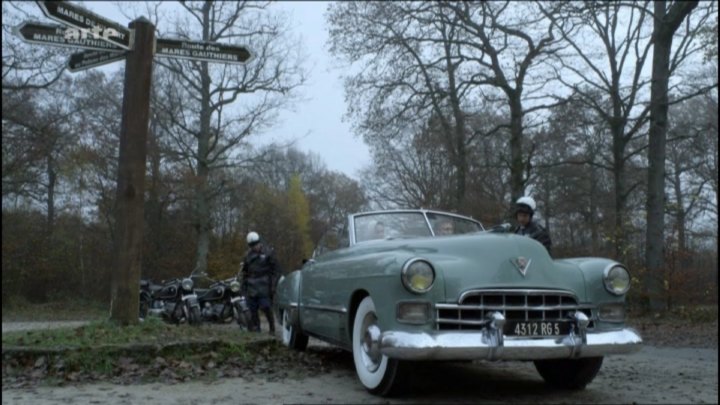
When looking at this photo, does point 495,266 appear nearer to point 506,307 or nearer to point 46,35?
point 506,307

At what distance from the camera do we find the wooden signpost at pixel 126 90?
298 inches

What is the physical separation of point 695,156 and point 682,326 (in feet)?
60.4

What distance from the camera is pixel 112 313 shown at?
25.5 ft

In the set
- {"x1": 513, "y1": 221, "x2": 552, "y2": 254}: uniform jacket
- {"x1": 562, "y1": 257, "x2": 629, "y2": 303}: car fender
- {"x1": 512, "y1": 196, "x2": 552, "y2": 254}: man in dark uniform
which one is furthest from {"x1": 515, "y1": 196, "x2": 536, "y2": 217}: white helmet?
{"x1": 562, "y1": 257, "x2": 629, "y2": 303}: car fender

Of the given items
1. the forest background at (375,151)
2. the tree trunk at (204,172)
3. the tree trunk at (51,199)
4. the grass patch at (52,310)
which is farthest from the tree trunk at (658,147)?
the tree trunk at (51,199)

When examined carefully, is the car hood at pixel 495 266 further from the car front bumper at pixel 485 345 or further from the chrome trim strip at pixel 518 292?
the car front bumper at pixel 485 345

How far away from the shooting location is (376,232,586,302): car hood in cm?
510

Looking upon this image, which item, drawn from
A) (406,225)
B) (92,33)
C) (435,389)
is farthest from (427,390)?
(92,33)

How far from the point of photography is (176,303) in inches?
527

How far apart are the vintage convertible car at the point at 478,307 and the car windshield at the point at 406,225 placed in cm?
86

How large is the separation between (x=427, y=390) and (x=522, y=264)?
4.40 ft

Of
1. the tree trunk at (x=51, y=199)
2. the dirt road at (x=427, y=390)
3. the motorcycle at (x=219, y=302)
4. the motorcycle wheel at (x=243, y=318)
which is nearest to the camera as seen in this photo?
the dirt road at (x=427, y=390)

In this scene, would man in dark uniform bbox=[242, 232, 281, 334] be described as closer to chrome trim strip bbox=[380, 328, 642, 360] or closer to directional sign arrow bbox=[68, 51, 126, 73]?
directional sign arrow bbox=[68, 51, 126, 73]

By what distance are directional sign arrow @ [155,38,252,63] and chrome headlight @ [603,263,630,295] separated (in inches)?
200
